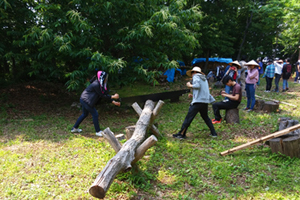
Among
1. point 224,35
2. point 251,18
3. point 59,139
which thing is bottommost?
point 59,139

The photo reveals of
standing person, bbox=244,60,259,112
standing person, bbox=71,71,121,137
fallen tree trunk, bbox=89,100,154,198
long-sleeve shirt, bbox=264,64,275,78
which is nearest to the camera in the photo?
fallen tree trunk, bbox=89,100,154,198

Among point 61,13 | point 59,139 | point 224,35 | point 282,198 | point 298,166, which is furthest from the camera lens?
point 224,35

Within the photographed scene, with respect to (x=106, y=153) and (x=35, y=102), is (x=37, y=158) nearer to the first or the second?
(x=106, y=153)

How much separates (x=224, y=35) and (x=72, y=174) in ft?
55.1

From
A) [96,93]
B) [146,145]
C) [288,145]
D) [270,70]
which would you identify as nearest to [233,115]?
[288,145]

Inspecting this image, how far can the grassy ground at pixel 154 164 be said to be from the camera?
3.39 meters

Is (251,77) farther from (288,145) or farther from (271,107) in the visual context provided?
(288,145)

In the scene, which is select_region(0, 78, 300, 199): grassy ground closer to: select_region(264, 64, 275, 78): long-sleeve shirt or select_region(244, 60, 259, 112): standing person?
select_region(244, 60, 259, 112): standing person

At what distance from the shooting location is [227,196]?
328 cm

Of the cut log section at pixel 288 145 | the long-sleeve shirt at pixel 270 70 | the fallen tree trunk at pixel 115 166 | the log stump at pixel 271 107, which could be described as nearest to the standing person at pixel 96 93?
the fallen tree trunk at pixel 115 166

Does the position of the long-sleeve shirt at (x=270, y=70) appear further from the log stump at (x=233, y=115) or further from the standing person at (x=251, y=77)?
the log stump at (x=233, y=115)

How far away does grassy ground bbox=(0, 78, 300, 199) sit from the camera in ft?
11.1

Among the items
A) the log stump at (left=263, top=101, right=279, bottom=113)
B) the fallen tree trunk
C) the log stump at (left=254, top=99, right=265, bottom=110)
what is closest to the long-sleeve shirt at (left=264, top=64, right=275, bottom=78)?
the log stump at (left=254, top=99, right=265, bottom=110)

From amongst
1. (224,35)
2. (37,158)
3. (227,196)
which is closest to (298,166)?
(227,196)
